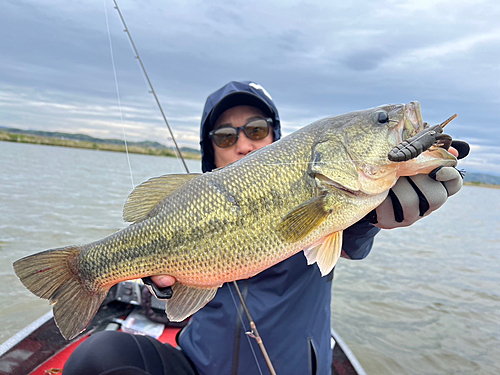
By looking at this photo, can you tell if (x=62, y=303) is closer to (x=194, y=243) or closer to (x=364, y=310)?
(x=194, y=243)

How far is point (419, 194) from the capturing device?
225 centimetres

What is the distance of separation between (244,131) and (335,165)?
1.71 m

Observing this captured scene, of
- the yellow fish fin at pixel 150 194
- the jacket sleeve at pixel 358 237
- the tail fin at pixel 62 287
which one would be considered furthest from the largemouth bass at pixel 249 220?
the jacket sleeve at pixel 358 237

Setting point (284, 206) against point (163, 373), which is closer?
point (284, 206)

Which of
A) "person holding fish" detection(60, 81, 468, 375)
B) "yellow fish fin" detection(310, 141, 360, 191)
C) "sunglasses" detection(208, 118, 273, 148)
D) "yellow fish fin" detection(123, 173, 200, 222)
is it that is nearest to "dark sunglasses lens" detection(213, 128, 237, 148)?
"sunglasses" detection(208, 118, 273, 148)

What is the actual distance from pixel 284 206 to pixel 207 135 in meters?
2.15

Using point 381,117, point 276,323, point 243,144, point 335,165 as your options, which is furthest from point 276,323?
point 243,144

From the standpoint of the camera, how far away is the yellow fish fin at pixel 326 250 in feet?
6.97

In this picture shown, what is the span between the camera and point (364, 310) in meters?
7.24

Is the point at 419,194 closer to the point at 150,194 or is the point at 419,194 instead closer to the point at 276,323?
the point at 276,323

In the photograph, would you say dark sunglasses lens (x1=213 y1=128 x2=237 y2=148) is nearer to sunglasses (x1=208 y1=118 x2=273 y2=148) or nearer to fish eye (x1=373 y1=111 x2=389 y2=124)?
sunglasses (x1=208 y1=118 x2=273 y2=148)

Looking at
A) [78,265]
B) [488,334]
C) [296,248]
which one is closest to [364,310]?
[488,334]

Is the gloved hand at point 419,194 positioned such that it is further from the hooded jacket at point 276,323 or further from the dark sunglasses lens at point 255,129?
the dark sunglasses lens at point 255,129

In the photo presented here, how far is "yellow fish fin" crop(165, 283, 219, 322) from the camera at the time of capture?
2.11 meters
